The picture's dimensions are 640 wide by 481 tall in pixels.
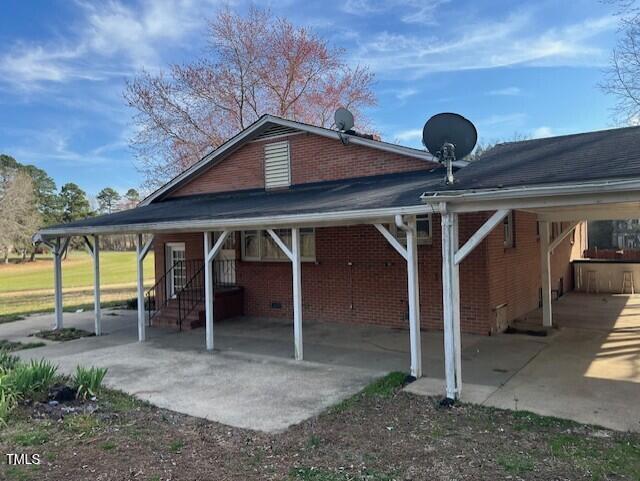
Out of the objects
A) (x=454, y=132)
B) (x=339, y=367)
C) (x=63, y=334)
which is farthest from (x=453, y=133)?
(x=63, y=334)

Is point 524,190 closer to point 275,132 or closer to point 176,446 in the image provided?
point 176,446

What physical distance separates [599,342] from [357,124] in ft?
64.7

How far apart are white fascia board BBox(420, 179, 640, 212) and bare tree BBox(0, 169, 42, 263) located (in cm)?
5859

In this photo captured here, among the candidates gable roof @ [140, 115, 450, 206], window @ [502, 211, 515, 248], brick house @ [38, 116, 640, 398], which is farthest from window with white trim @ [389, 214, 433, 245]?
window @ [502, 211, 515, 248]

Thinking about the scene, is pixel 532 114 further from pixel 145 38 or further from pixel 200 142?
pixel 145 38

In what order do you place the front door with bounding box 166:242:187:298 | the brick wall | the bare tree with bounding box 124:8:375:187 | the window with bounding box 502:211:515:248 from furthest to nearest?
the bare tree with bounding box 124:8:375:187 < the front door with bounding box 166:242:187:298 < the window with bounding box 502:211:515:248 < the brick wall

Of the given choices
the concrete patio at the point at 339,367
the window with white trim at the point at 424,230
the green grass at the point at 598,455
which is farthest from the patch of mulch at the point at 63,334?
the green grass at the point at 598,455

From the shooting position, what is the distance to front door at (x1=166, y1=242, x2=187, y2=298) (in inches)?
559

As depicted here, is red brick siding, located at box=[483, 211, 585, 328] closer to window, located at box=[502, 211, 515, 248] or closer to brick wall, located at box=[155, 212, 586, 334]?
brick wall, located at box=[155, 212, 586, 334]

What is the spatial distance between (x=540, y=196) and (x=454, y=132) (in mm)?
2636

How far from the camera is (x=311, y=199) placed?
350 inches

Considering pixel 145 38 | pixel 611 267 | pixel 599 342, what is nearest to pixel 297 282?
pixel 599 342

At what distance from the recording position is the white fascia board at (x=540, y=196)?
4512 millimetres

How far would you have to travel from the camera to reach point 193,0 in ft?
63.6
